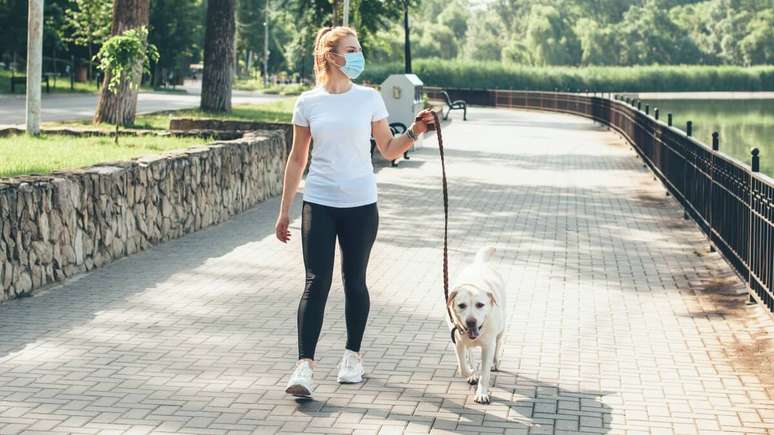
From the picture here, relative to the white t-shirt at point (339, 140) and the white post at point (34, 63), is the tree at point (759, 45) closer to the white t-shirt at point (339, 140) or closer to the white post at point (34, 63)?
the white post at point (34, 63)

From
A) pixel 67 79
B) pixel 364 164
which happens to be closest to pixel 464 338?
pixel 364 164

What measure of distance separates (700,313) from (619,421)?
11.1 ft

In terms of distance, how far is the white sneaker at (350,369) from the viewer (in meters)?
7.27

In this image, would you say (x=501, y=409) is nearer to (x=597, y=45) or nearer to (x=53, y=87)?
(x=53, y=87)

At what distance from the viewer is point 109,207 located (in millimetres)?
11555

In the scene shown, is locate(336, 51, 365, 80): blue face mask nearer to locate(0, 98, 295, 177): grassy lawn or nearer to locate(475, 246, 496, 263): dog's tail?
locate(475, 246, 496, 263): dog's tail

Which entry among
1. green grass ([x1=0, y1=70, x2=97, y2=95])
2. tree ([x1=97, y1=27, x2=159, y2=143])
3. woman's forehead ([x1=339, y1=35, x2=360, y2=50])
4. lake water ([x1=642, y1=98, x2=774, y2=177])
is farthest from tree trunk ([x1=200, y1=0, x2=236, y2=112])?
woman's forehead ([x1=339, y1=35, x2=360, y2=50])

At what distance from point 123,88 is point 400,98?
661 cm

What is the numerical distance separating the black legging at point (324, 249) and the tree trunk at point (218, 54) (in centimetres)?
2146

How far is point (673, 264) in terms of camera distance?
1231 centimetres

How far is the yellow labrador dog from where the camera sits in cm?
685

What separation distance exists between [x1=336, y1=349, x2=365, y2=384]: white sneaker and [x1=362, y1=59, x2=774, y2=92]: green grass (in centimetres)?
7013

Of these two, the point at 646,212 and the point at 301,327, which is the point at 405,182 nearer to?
the point at 646,212

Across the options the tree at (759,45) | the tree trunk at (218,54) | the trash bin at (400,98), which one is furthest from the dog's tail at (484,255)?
the tree at (759,45)
